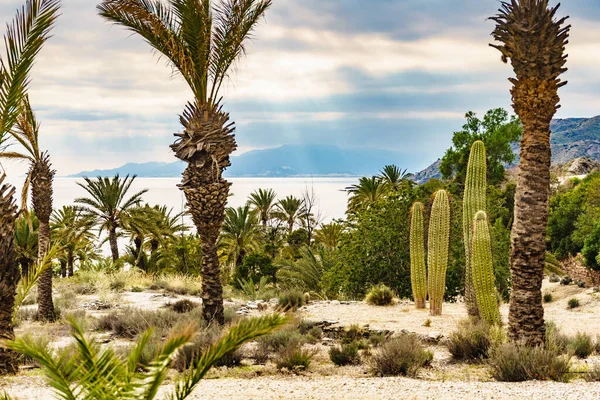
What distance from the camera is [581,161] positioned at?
86.2 meters

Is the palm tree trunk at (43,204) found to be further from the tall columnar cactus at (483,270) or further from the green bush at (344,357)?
the tall columnar cactus at (483,270)

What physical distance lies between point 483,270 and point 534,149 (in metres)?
3.28

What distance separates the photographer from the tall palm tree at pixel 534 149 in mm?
10203

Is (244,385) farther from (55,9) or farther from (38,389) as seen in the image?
(55,9)

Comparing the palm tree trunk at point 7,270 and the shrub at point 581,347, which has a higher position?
the palm tree trunk at point 7,270

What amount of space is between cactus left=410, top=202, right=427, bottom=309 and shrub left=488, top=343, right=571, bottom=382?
701 centimetres

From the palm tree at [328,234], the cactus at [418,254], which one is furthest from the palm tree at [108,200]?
the cactus at [418,254]

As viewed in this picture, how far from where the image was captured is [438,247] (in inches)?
603

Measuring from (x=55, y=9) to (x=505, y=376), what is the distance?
7.84 meters

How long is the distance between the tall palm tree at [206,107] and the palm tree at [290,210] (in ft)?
94.7

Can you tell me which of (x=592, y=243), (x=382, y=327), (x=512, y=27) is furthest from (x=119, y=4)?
(x=592, y=243)

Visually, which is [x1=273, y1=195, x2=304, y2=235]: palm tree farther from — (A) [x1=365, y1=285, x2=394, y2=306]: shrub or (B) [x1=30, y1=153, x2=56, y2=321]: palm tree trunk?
(B) [x1=30, y1=153, x2=56, y2=321]: palm tree trunk

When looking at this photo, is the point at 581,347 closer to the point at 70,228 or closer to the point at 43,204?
the point at 43,204

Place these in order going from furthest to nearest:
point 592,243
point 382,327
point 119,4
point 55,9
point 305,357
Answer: point 592,243, point 382,327, point 119,4, point 305,357, point 55,9
